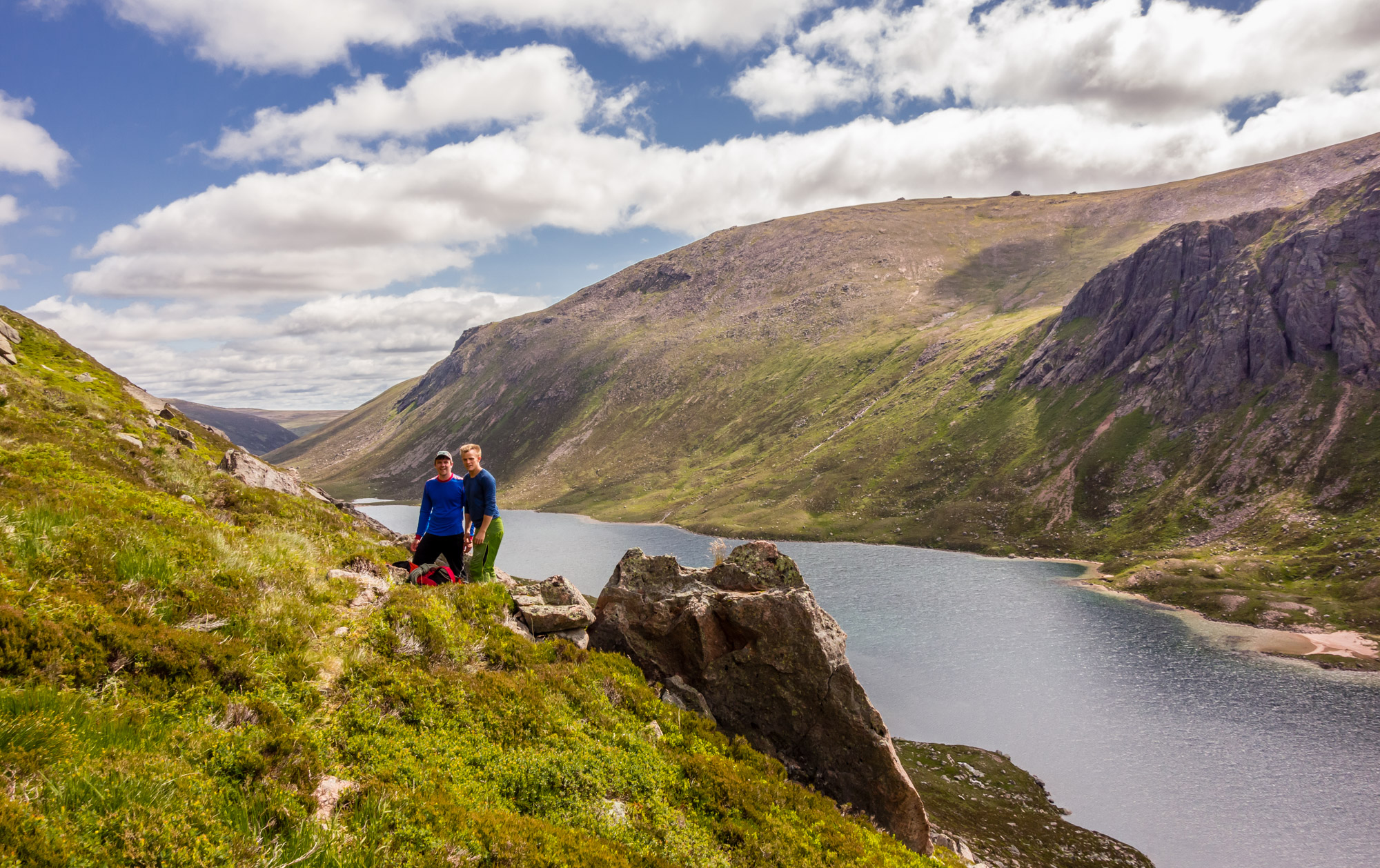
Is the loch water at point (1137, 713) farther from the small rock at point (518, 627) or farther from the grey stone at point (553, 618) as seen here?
the small rock at point (518, 627)

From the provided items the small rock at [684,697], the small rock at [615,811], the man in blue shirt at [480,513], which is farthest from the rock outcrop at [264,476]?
the small rock at [615,811]

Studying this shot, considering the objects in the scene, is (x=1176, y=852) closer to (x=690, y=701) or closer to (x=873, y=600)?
(x=690, y=701)

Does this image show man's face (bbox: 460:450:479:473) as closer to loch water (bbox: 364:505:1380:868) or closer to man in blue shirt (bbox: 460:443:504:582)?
man in blue shirt (bbox: 460:443:504:582)

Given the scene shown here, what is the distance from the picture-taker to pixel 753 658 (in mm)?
21922

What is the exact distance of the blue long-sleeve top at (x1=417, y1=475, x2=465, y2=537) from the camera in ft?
58.5

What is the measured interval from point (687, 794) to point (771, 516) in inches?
7091

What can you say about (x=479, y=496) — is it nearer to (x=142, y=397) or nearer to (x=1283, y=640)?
(x=142, y=397)

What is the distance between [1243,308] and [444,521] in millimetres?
206646

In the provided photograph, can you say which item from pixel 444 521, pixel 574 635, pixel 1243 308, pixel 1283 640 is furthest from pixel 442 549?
pixel 1243 308

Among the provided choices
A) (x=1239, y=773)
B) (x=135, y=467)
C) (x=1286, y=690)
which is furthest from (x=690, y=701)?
(x=1286, y=690)

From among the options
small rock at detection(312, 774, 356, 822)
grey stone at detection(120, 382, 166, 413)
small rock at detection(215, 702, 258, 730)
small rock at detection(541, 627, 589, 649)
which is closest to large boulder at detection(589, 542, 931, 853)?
small rock at detection(541, 627, 589, 649)

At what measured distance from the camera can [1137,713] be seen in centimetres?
6500

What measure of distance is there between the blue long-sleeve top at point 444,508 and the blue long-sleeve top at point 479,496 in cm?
16

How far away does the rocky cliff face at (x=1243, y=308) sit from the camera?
143500mm
